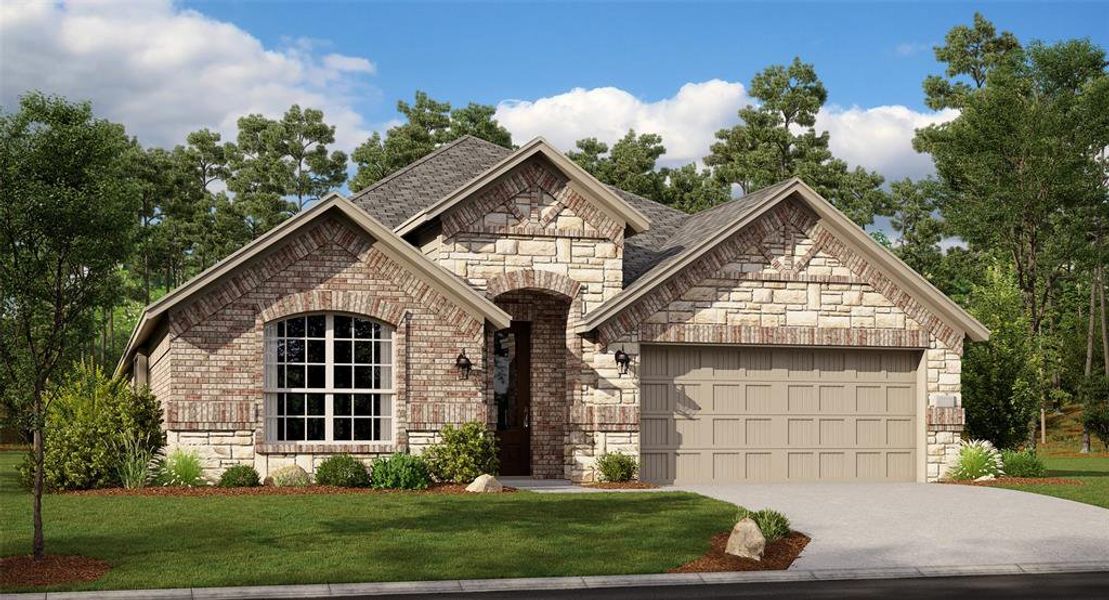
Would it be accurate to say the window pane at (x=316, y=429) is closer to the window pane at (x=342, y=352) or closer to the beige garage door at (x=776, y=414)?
the window pane at (x=342, y=352)

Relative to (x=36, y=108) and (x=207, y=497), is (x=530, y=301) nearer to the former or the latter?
(x=207, y=497)

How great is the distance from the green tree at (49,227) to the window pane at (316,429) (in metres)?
7.62

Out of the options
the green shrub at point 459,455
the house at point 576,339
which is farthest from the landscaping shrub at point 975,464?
the green shrub at point 459,455

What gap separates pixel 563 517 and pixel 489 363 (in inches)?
257

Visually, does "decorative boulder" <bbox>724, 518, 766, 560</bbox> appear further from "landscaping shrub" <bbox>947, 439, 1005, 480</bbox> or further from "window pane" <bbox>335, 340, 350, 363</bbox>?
"landscaping shrub" <bbox>947, 439, 1005, 480</bbox>

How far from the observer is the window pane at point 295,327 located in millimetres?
20859

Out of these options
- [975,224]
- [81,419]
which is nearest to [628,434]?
[81,419]

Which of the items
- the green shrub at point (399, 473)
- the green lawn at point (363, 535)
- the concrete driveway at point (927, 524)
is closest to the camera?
the green lawn at point (363, 535)

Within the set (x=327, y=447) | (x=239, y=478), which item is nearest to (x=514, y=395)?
(x=327, y=447)

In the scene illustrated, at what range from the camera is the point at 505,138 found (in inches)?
1950

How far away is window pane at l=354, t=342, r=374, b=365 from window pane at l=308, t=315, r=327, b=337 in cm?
62

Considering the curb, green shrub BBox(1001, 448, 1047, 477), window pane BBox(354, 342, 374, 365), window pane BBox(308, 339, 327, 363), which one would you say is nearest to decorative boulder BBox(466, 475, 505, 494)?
window pane BBox(354, 342, 374, 365)

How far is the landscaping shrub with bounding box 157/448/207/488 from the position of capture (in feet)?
64.6

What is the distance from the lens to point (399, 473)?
20156mm
